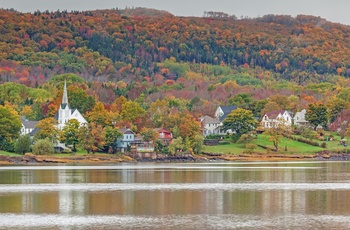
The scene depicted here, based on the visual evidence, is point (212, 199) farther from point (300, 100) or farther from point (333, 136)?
point (300, 100)

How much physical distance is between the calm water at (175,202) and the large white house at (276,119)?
216 ft

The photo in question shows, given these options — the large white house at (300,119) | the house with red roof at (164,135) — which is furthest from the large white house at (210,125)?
the house with red roof at (164,135)

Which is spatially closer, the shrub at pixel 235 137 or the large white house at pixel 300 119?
the shrub at pixel 235 137

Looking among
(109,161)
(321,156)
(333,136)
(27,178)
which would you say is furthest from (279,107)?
(27,178)

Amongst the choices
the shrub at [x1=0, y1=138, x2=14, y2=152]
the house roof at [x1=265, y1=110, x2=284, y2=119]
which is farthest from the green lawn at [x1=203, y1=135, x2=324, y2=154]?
the shrub at [x1=0, y1=138, x2=14, y2=152]

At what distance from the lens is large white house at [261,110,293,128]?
141 metres

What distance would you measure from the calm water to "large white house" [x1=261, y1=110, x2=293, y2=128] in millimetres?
65919

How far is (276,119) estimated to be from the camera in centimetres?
14500

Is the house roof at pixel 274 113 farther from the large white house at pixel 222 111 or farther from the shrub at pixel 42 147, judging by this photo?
the shrub at pixel 42 147

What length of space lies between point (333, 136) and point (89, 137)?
48.1 metres

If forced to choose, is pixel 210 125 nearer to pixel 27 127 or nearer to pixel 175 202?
pixel 27 127

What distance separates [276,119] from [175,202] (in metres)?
96.6

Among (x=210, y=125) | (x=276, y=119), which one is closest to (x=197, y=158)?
(x=276, y=119)

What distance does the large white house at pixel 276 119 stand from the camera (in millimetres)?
140775
